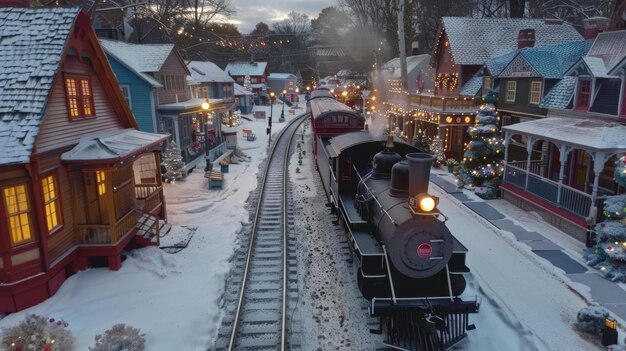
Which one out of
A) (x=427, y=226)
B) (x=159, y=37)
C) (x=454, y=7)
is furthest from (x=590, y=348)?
(x=159, y=37)

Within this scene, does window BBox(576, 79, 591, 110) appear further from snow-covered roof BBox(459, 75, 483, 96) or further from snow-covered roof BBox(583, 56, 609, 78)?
snow-covered roof BBox(459, 75, 483, 96)

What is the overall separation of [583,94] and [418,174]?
458 inches

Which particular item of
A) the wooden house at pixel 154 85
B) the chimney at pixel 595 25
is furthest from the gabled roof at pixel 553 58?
the wooden house at pixel 154 85

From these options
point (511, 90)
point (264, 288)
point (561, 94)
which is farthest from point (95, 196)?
point (511, 90)

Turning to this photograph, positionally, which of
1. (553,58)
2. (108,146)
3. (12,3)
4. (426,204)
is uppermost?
(12,3)

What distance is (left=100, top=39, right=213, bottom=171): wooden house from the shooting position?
870 inches

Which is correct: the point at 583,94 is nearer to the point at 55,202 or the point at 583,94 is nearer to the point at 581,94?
the point at 581,94

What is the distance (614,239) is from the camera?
1127 cm

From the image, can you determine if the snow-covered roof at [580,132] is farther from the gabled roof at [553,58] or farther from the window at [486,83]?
the window at [486,83]

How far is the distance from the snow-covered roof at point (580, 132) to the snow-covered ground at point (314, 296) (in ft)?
10.4

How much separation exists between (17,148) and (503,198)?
17.7m

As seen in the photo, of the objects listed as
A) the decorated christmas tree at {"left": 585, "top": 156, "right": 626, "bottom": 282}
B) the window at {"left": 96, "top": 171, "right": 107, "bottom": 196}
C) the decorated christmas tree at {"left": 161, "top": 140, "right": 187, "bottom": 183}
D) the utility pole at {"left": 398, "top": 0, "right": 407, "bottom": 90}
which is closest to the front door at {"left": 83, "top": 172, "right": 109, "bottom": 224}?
the window at {"left": 96, "top": 171, "right": 107, "bottom": 196}

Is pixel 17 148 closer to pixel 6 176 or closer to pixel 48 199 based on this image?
pixel 6 176

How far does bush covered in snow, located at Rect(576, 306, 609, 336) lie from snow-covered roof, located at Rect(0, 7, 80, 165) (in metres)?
12.4
